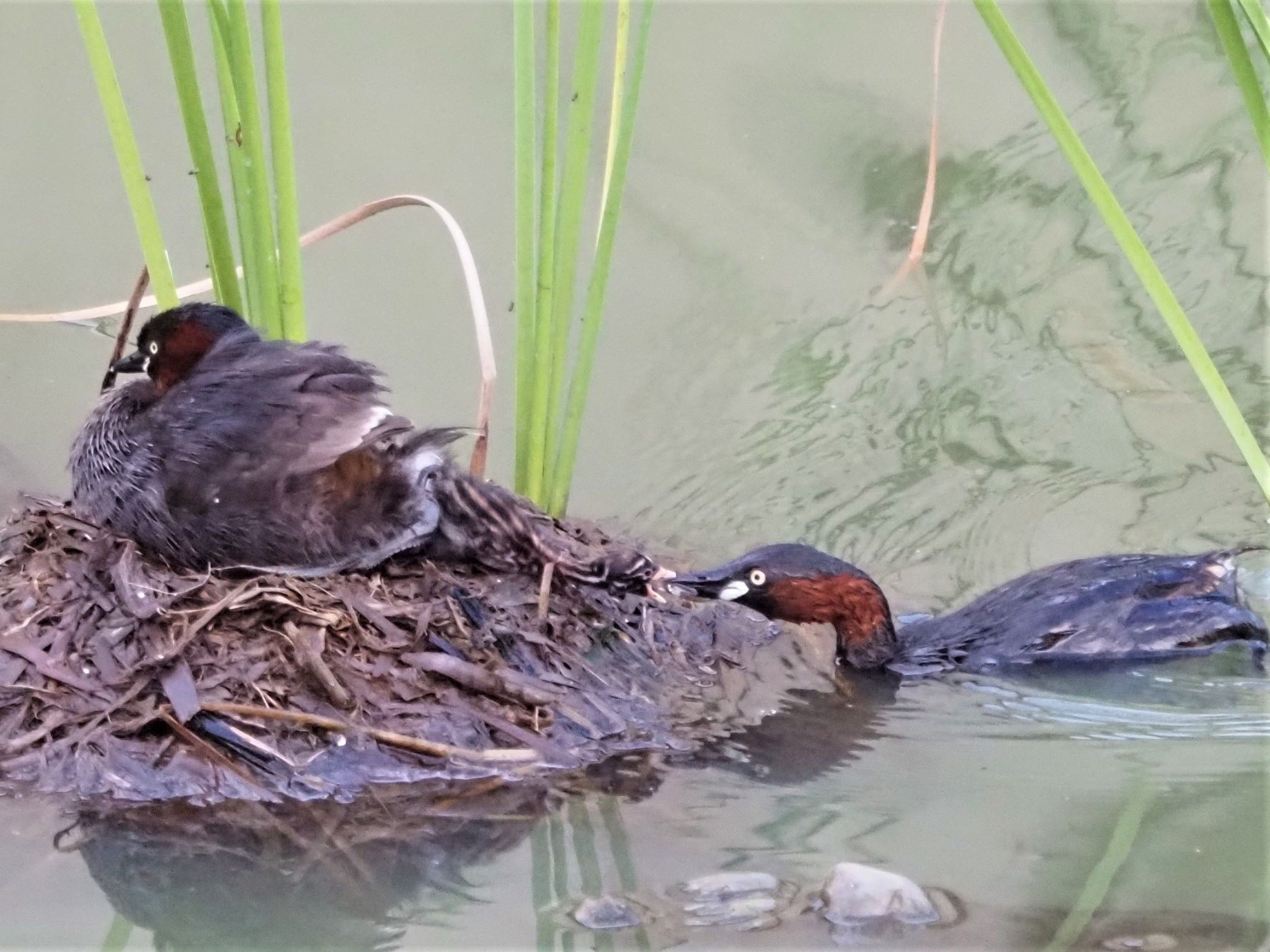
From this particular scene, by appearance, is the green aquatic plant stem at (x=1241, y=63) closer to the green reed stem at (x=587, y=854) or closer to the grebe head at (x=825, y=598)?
the grebe head at (x=825, y=598)

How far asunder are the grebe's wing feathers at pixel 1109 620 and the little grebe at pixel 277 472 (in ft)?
3.13

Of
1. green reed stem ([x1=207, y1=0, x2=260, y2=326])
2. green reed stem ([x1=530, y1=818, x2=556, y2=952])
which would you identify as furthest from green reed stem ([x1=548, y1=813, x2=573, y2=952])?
green reed stem ([x1=207, y1=0, x2=260, y2=326])

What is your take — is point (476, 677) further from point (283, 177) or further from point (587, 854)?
point (283, 177)

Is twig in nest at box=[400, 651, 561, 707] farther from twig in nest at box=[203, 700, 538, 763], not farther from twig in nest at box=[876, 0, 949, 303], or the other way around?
twig in nest at box=[876, 0, 949, 303]

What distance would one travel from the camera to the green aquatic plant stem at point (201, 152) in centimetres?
283

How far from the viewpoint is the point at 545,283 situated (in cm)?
329

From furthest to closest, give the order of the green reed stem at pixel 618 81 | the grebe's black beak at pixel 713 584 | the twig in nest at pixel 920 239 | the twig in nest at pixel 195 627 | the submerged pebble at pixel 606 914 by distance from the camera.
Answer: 1. the twig in nest at pixel 920 239
2. the grebe's black beak at pixel 713 584
3. the green reed stem at pixel 618 81
4. the twig in nest at pixel 195 627
5. the submerged pebble at pixel 606 914

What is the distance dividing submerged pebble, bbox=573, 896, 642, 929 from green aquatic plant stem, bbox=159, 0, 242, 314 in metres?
1.67

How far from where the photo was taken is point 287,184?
3020mm

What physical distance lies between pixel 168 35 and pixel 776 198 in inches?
105

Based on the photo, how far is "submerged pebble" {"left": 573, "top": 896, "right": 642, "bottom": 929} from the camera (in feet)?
7.43

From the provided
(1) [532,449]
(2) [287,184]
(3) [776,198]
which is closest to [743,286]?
(3) [776,198]

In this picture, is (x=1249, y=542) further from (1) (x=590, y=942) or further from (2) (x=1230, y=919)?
(1) (x=590, y=942)

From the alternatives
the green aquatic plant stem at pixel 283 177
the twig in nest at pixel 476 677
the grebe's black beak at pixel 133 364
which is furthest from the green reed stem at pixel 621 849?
the grebe's black beak at pixel 133 364
